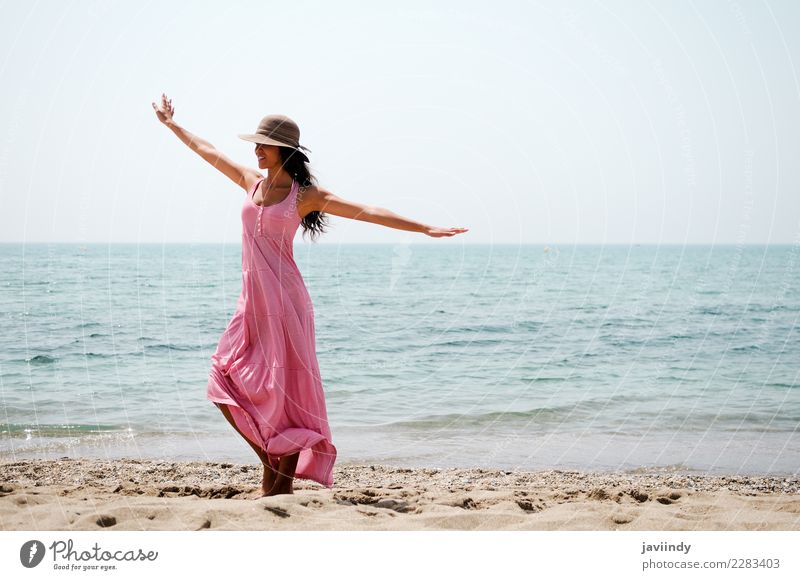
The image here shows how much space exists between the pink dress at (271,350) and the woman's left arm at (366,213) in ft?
0.51

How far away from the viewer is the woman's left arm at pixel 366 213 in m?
4.91

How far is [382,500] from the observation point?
18.6 feet

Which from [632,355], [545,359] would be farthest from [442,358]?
[632,355]

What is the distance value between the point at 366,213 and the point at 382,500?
2.01 meters

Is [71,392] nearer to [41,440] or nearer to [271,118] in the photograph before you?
[41,440]

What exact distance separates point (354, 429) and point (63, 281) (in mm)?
17110

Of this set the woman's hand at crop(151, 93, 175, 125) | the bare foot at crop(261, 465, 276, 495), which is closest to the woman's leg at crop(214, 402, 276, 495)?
the bare foot at crop(261, 465, 276, 495)

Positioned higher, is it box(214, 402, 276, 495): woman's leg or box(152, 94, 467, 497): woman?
box(152, 94, 467, 497): woman

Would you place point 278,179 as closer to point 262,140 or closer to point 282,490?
point 262,140

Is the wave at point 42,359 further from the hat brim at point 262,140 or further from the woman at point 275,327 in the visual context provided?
the hat brim at point 262,140

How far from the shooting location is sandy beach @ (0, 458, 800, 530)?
4883 mm

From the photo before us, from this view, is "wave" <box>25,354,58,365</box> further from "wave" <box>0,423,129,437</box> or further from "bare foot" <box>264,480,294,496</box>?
"bare foot" <box>264,480,294,496</box>

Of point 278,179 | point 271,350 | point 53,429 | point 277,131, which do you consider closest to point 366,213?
point 278,179

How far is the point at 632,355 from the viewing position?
1574 cm
